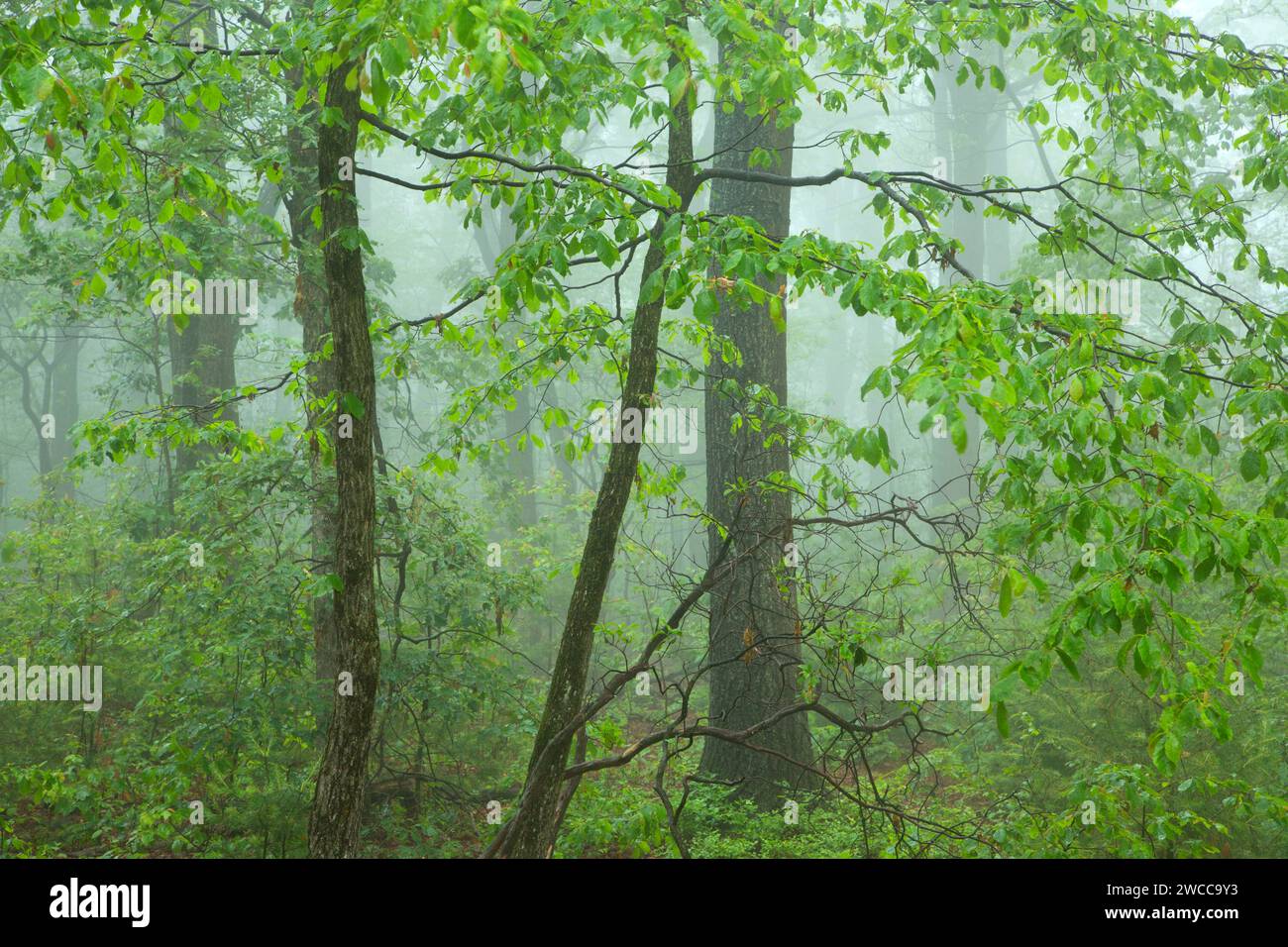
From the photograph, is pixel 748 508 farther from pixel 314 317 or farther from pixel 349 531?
pixel 314 317

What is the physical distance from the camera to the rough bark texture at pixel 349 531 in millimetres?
4723

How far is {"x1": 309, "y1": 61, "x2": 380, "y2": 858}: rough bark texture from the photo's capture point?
4723mm

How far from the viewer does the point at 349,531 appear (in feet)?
15.8

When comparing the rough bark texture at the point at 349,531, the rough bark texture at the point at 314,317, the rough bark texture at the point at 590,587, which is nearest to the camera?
the rough bark texture at the point at 349,531

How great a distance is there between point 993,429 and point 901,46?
3.74 m

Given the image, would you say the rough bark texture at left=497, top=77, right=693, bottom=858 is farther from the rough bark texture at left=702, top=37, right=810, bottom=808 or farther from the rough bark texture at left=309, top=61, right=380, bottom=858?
the rough bark texture at left=702, top=37, right=810, bottom=808

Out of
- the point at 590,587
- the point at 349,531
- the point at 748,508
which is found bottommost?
the point at 590,587

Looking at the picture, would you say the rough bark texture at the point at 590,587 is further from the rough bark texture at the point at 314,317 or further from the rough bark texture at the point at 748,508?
the rough bark texture at the point at 314,317

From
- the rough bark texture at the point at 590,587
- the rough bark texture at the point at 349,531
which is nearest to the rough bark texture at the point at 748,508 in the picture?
the rough bark texture at the point at 590,587

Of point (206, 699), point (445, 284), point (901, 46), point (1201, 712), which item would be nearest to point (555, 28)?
point (901, 46)

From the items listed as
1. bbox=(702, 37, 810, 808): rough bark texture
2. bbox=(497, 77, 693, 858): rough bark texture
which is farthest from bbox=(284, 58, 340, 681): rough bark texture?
bbox=(702, 37, 810, 808): rough bark texture

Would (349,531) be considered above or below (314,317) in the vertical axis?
below

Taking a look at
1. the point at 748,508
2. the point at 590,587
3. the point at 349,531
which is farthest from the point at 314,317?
the point at 590,587
